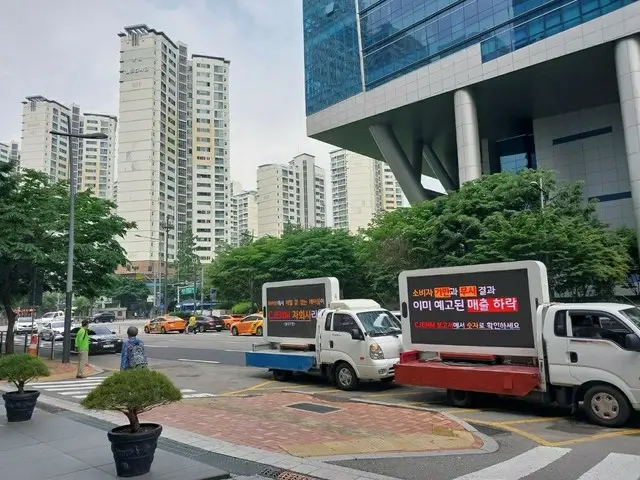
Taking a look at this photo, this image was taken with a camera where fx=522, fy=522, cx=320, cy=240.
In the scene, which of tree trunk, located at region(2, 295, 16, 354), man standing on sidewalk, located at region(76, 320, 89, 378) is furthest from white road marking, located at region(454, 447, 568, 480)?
tree trunk, located at region(2, 295, 16, 354)

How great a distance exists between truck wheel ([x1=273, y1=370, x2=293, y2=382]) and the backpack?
228 inches

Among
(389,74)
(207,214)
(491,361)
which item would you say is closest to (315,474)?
(491,361)

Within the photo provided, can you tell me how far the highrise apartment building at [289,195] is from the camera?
407 feet

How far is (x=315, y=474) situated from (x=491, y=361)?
5.48 metres

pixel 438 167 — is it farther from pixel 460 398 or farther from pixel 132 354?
pixel 132 354

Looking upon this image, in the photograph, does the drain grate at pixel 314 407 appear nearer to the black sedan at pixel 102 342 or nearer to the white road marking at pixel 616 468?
the white road marking at pixel 616 468

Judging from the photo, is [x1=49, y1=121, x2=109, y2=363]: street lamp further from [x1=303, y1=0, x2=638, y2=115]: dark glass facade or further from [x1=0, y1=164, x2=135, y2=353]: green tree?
[x1=303, y1=0, x2=638, y2=115]: dark glass facade

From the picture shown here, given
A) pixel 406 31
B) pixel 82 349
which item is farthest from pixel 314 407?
pixel 406 31

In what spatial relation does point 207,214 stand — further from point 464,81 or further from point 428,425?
point 428,425

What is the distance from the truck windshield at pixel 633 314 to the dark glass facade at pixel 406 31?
29258mm

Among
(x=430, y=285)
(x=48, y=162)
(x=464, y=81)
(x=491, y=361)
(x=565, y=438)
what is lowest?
(x=565, y=438)

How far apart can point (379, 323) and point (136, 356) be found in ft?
19.2

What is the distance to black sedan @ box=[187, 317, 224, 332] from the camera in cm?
4322

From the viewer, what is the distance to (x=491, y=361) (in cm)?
1013
